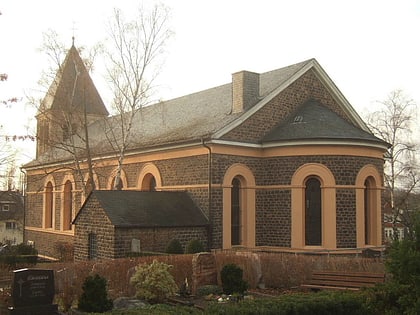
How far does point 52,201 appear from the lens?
40.9 meters

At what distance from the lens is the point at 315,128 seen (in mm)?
24125

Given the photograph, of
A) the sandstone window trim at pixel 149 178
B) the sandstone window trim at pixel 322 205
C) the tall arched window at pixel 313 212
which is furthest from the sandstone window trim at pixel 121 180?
the tall arched window at pixel 313 212

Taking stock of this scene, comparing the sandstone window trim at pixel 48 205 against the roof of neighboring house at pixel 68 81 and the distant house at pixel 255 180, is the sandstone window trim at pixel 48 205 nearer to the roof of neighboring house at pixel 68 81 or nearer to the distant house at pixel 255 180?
the roof of neighboring house at pixel 68 81

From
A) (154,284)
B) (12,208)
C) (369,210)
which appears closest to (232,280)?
(154,284)

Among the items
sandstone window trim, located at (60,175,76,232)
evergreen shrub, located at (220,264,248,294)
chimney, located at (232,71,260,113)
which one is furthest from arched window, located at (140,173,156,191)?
evergreen shrub, located at (220,264,248,294)

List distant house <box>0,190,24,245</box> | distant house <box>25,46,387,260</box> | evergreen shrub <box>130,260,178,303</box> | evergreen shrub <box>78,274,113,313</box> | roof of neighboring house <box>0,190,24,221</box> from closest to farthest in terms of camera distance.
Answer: evergreen shrub <box>78,274,113,313</box>
evergreen shrub <box>130,260,178,303</box>
distant house <box>25,46,387,260</box>
distant house <box>0,190,24,245</box>
roof of neighboring house <box>0,190,24,221</box>

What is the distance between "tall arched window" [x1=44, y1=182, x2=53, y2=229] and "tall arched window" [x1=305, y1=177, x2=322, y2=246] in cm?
2356

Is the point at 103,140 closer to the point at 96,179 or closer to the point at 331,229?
the point at 96,179

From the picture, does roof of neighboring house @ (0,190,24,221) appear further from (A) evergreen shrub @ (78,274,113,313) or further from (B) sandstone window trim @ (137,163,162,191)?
(A) evergreen shrub @ (78,274,113,313)

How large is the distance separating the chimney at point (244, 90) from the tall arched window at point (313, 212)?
4.75 meters

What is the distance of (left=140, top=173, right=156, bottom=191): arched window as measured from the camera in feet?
94.3

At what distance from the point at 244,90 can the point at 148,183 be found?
7767 mm

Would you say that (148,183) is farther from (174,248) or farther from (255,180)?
(174,248)

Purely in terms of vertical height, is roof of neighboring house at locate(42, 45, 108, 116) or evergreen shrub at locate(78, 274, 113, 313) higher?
roof of neighboring house at locate(42, 45, 108, 116)
